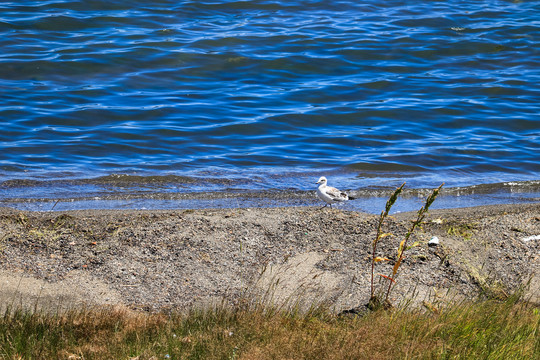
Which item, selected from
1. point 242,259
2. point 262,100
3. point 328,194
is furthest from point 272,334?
point 262,100

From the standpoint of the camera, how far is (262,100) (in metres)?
16.0

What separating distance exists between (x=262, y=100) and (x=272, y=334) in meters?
12.0

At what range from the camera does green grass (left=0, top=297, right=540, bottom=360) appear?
13.4ft

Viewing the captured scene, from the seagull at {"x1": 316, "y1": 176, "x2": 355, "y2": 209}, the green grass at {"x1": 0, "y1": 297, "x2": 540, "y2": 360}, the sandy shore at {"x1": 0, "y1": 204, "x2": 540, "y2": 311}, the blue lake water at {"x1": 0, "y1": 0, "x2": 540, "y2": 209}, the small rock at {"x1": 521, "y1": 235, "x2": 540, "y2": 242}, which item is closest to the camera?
the green grass at {"x1": 0, "y1": 297, "x2": 540, "y2": 360}

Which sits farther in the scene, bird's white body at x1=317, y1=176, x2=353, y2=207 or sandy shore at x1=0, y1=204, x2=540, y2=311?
bird's white body at x1=317, y1=176, x2=353, y2=207

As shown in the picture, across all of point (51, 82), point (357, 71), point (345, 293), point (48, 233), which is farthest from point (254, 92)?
point (345, 293)

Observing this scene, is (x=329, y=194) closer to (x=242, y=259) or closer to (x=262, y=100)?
(x=242, y=259)

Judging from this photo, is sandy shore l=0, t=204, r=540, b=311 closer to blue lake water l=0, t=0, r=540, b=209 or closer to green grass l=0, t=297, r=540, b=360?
green grass l=0, t=297, r=540, b=360

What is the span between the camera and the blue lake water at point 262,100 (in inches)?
453

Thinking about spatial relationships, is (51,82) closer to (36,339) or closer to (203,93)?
(203,93)

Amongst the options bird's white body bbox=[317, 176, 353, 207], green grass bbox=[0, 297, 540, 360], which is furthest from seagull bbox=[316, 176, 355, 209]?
green grass bbox=[0, 297, 540, 360]

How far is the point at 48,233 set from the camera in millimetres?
6980

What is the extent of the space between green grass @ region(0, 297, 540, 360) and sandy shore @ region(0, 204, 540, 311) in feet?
1.15

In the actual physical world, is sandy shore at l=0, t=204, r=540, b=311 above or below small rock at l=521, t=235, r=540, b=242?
above
